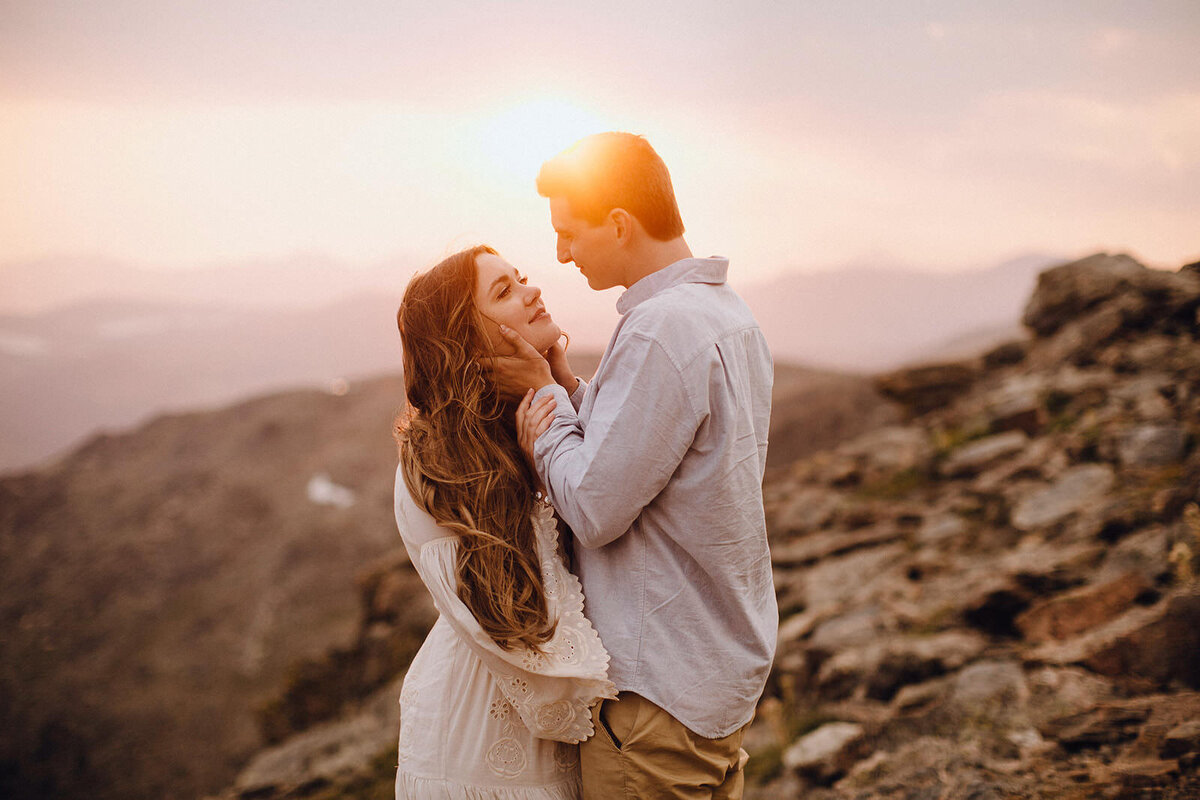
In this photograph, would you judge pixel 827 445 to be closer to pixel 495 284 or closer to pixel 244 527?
pixel 495 284

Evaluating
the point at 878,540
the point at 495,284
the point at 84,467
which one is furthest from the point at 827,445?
the point at 84,467

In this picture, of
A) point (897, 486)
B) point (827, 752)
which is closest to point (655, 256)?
point (827, 752)

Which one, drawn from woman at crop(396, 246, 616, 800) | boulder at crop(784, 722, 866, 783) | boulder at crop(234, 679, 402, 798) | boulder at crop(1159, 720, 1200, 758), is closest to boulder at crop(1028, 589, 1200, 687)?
boulder at crop(1159, 720, 1200, 758)

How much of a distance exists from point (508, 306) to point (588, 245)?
1.35 ft

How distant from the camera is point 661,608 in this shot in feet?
7.32

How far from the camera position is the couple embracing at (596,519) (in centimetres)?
212

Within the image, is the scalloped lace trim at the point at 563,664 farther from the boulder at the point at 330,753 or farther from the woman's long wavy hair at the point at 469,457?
the boulder at the point at 330,753

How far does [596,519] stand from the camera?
206cm

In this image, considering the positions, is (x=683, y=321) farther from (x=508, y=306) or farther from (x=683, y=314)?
(x=508, y=306)

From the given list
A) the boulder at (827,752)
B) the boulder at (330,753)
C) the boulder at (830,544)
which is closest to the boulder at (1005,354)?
the boulder at (830,544)

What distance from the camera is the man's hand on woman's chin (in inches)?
101

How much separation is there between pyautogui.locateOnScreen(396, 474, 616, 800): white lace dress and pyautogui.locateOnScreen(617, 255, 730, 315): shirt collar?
777mm

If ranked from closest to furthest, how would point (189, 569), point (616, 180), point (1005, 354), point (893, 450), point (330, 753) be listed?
point (616, 180), point (330, 753), point (893, 450), point (1005, 354), point (189, 569)

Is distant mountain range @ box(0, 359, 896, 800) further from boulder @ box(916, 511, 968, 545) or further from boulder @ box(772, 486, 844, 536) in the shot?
boulder @ box(916, 511, 968, 545)
